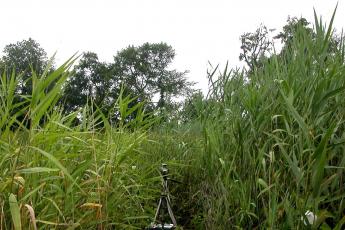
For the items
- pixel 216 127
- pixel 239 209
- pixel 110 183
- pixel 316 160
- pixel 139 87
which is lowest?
pixel 239 209

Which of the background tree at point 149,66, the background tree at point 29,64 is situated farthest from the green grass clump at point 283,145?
the background tree at point 149,66

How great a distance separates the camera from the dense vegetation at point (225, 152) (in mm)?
2035

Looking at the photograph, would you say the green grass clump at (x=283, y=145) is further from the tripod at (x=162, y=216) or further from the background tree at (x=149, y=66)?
the background tree at (x=149, y=66)

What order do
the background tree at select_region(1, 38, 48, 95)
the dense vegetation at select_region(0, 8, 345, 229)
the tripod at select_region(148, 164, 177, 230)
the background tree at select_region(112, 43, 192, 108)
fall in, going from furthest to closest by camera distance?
the background tree at select_region(112, 43, 192, 108)
the tripod at select_region(148, 164, 177, 230)
the background tree at select_region(1, 38, 48, 95)
the dense vegetation at select_region(0, 8, 345, 229)

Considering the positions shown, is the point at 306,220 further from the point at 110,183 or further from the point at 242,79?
the point at 242,79

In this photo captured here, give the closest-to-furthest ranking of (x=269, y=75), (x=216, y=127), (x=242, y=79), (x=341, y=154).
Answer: (x=341, y=154), (x=269, y=75), (x=216, y=127), (x=242, y=79)

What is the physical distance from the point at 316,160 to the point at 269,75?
46.8 inches

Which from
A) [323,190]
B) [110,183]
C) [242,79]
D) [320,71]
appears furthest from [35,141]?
[242,79]

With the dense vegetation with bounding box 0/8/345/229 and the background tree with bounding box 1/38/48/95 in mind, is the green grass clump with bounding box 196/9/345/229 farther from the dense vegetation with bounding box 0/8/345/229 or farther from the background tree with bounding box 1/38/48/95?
the background tree with bounding box 1/38/48/95

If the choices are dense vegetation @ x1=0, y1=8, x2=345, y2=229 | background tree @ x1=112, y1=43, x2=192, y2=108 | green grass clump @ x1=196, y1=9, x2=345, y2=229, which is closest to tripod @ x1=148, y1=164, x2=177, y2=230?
dense vegetation @ x1=0, y1=8, x2=345, y2=229

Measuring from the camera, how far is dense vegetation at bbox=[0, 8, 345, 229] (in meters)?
2.04

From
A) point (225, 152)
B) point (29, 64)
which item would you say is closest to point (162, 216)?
point (225, 152)

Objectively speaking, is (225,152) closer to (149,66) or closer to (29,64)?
(29,64)

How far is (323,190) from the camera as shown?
85.2 inches
